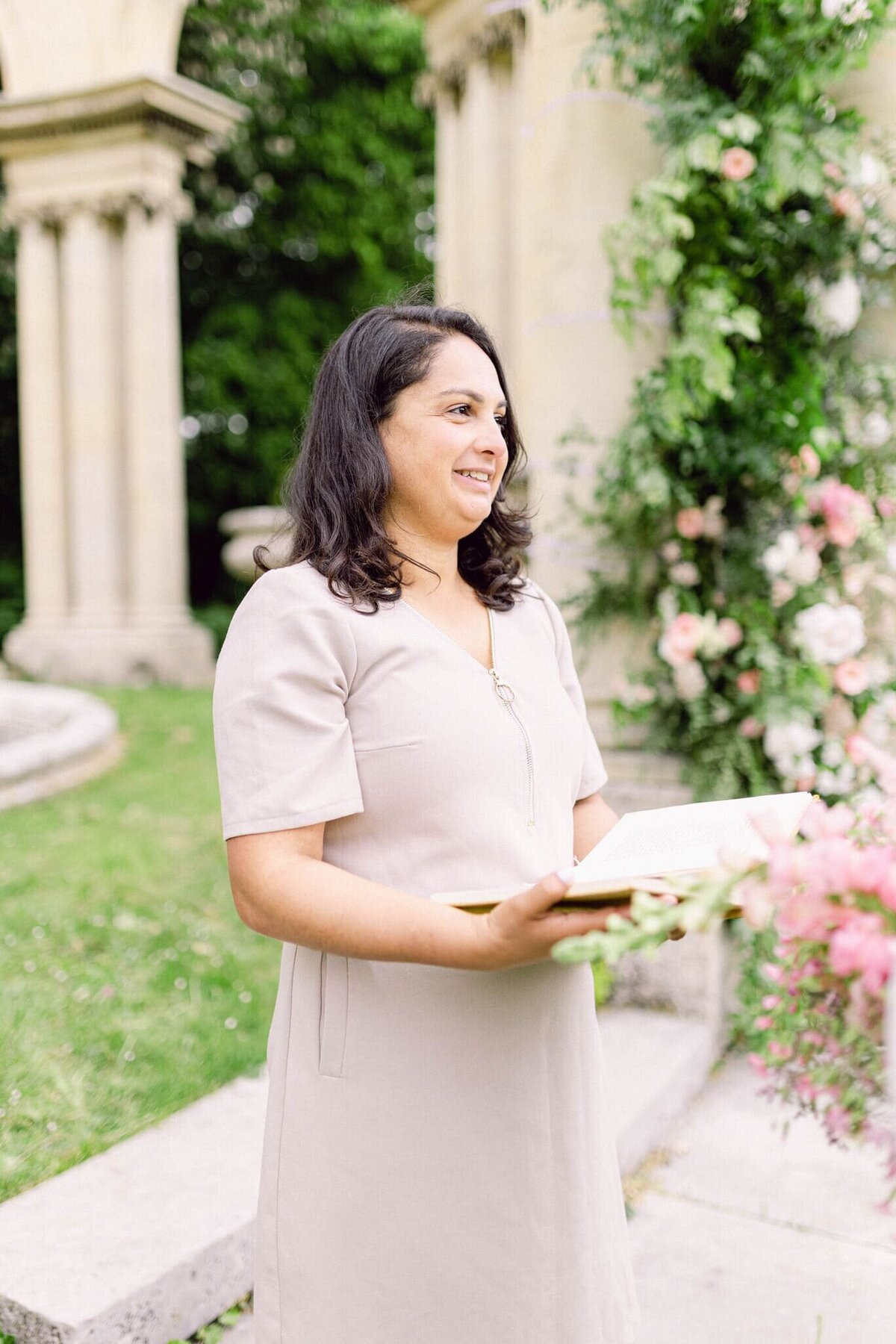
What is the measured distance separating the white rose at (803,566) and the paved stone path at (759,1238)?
1527 millimetres

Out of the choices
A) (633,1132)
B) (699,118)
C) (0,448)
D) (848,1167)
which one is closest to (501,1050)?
(633,1132)

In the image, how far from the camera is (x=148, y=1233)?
2.14 meters

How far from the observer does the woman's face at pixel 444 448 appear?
1.55 m

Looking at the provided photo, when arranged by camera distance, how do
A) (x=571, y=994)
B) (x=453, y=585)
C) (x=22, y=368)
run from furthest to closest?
1. (x=22, y=368)
2. (x=453, y=585)
3. (x=571, y=994)

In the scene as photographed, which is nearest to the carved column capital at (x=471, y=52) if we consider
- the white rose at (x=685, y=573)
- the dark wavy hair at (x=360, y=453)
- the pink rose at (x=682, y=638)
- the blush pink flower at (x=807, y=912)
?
the white rose at (x=685, y=573)

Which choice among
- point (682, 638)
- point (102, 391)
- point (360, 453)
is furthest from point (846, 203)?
point (102, 391)

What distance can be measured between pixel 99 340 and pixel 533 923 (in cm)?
1118

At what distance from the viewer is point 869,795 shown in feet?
10.4

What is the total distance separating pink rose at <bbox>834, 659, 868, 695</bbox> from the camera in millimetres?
3266

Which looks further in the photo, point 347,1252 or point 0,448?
point 0,448

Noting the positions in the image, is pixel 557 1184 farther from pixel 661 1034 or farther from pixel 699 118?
pixel 699 118

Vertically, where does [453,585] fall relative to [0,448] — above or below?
below

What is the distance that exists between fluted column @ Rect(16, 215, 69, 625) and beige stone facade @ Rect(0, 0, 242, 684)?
0.02 meters

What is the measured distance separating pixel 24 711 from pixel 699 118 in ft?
19.9
